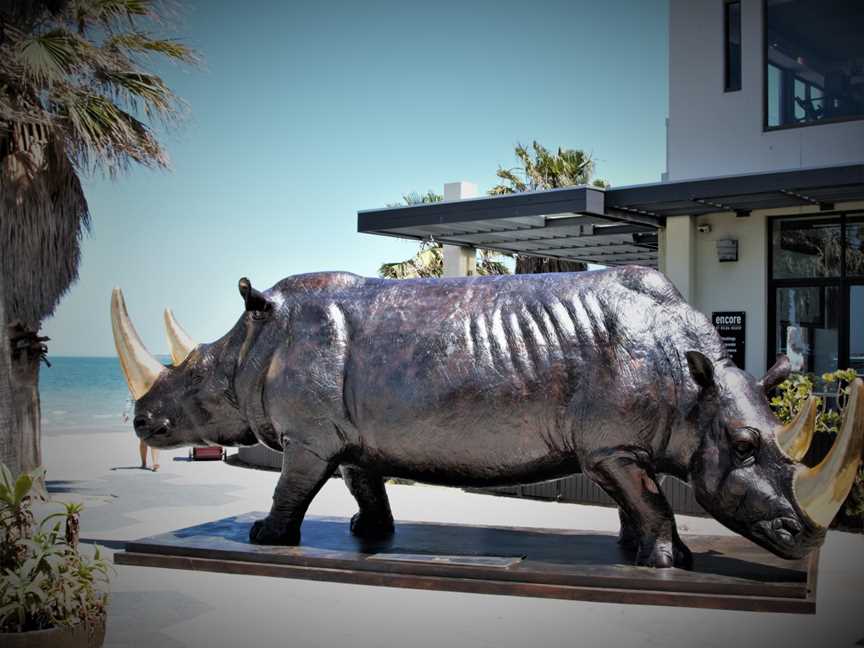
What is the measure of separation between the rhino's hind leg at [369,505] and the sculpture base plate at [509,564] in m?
0.14

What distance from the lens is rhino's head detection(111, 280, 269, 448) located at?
7.05 meters

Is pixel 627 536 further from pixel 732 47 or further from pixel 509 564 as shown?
pixel 732 47

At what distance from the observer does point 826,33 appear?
1411 centimetres

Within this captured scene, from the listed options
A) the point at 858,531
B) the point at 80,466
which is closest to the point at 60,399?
the point at 80,466

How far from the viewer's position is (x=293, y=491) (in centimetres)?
663

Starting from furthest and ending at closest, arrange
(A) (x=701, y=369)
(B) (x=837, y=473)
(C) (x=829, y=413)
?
(C) (x=829, y=413), (A) (x=701, y=369), (B) (x=837, y=473)

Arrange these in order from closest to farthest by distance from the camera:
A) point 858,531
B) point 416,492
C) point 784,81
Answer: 1. point 858,531
2. point 416,492
3. point 784,81

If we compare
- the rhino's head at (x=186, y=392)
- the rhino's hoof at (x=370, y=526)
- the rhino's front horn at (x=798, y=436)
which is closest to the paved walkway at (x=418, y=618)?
the rhino's hoof at (x=370, y=526)

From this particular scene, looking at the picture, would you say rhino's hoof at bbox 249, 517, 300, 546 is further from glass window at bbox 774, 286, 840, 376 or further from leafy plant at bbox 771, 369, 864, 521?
glass window at bbox 774, 286, 840, 376

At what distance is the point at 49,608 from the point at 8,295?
8.17 meters

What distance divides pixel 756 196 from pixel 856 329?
2.41 meters

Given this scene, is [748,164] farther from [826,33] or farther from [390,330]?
[390,330]

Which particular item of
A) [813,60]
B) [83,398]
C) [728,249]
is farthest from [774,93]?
[83,398]

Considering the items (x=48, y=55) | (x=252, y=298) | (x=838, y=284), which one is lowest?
(x=252, y=298)
